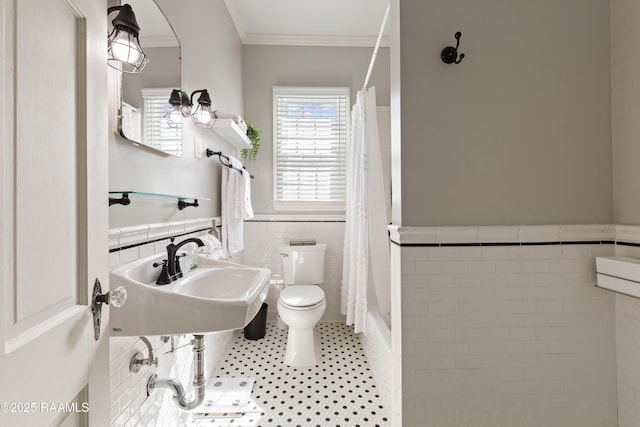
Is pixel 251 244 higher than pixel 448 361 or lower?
higher

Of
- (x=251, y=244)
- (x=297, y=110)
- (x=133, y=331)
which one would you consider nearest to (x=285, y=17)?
(x=297, y=110)

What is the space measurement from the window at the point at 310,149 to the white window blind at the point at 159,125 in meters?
1.40

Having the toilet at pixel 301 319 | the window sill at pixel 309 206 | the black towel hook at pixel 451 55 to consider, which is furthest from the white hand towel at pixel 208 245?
the black towel hook at pixel 451 55

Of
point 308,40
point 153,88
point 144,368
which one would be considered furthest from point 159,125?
point 308,40

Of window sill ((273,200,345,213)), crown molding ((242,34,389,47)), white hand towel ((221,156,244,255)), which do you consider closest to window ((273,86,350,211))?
window sill ((273,200,345,213))

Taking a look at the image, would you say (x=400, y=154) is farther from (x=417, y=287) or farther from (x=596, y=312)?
(x=596, y=312)

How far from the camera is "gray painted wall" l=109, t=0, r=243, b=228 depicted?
981mm

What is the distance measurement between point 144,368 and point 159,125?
991mm

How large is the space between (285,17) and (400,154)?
209 cm

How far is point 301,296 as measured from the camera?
2.02 metres

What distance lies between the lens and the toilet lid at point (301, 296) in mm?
1917

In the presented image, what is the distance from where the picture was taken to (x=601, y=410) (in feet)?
3.42

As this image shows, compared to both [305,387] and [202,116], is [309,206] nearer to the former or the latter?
[202,116]

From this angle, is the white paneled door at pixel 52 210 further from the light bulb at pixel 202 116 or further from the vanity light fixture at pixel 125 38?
the light bulb at pixel 202 116
